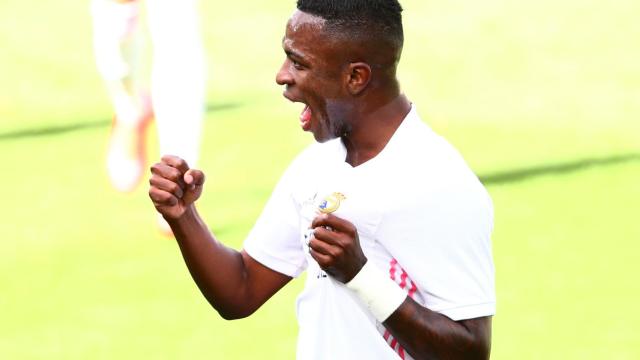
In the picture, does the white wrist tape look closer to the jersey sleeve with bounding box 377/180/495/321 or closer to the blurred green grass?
the jersey sleeve with bounding box 377/180/495/321

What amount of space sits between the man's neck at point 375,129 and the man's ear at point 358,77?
2.1 inches

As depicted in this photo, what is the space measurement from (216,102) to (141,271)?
108 inches

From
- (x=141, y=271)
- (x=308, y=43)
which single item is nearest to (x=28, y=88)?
(x=141, y=271)

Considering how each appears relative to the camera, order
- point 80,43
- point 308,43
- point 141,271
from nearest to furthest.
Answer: point 308,43
point 141,271
point 80,43

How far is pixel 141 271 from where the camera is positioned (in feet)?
21.2

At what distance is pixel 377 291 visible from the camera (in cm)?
279

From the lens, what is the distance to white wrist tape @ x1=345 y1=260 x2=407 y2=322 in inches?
110

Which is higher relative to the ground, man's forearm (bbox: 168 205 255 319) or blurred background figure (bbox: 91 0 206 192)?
man's forearm (bbox: 168 205 255 319)

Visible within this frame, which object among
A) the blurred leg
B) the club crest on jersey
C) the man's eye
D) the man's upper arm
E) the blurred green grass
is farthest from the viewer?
the blurred leg

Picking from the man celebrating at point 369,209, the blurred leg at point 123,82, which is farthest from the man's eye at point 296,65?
the blurred leg at point 123,82

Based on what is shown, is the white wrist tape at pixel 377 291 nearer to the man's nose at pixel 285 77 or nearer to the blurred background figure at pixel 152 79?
the man's nose at pixel 285 77

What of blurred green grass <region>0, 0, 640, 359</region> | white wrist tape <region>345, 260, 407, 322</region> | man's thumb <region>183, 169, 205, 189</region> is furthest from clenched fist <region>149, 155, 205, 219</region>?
blurred green grass <region>0, 0, 640, 359</region>

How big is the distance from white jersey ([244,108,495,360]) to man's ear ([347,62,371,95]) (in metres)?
0.12

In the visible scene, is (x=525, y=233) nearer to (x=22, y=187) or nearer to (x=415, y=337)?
(x=22, y=187)
